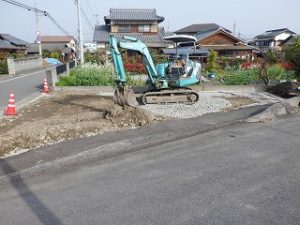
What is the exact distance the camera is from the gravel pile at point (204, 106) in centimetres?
928

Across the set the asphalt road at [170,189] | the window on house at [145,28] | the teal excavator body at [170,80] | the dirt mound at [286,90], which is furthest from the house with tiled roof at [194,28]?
the asphalt road at [170,189]

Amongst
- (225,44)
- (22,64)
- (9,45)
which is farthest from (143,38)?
(9,45)

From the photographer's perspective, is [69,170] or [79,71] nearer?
[69,170]

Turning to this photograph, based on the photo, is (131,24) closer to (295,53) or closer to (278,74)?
(278,74)

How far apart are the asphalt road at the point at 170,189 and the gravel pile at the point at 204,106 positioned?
2901 mm

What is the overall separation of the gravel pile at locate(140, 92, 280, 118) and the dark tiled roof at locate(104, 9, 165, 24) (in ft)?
91.4

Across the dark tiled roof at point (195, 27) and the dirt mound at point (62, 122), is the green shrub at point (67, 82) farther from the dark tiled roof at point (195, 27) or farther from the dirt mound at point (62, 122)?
the dark tiled roof at point (195, 27)

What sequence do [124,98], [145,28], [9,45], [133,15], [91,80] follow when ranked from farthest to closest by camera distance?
[9,45], [133,15], [145,28], [91,80], [124,98]

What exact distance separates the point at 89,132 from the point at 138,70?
12200mm

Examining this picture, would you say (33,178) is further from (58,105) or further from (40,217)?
(58,105)

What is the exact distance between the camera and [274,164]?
17.7 ft

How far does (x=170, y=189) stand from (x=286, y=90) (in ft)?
33.1

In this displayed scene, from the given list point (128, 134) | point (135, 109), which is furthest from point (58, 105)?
point (128, 134)

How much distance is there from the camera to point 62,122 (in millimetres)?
7863
